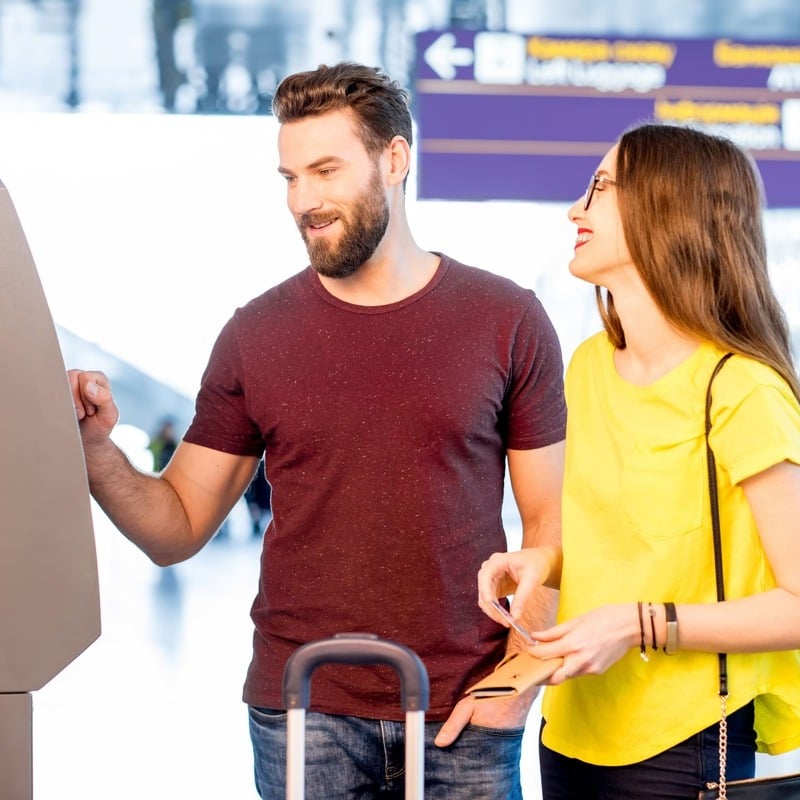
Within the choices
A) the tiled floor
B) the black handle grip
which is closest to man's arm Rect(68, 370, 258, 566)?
the black handle grip

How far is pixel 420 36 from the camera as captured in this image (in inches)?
205

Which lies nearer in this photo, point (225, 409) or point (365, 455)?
point (365, 455)

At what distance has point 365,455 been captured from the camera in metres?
1.68

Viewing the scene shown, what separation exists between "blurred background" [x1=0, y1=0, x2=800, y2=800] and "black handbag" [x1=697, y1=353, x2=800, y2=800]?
2483 mm

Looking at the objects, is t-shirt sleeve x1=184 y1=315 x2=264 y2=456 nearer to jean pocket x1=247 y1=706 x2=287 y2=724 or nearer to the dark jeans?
jean pocket x1=247 y1=706 x2=287 y2=724

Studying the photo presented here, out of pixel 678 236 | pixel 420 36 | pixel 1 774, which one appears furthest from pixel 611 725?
pixel 420 36

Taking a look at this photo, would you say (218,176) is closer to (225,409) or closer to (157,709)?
(157,709)

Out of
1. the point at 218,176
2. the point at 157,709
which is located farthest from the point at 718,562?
the point at 218,176

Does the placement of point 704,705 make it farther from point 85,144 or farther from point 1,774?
point 85,144

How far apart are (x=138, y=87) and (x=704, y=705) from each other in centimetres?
571

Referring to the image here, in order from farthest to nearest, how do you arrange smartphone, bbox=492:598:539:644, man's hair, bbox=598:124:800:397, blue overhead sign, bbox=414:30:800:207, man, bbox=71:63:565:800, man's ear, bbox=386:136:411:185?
blue overhead sign, bbox=414:30:800:207
man's ear, bbox=386:136:411:185
man, bbox=71:63:565:800
man's hair, bbox=598:124:800:397
smartphone, bbox=492:598:539:644

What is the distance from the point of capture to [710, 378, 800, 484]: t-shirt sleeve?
4.26 ft

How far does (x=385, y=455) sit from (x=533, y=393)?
0.24 metres

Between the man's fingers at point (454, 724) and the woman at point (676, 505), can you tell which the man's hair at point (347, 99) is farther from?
the man's fingers at point (454, 724)
